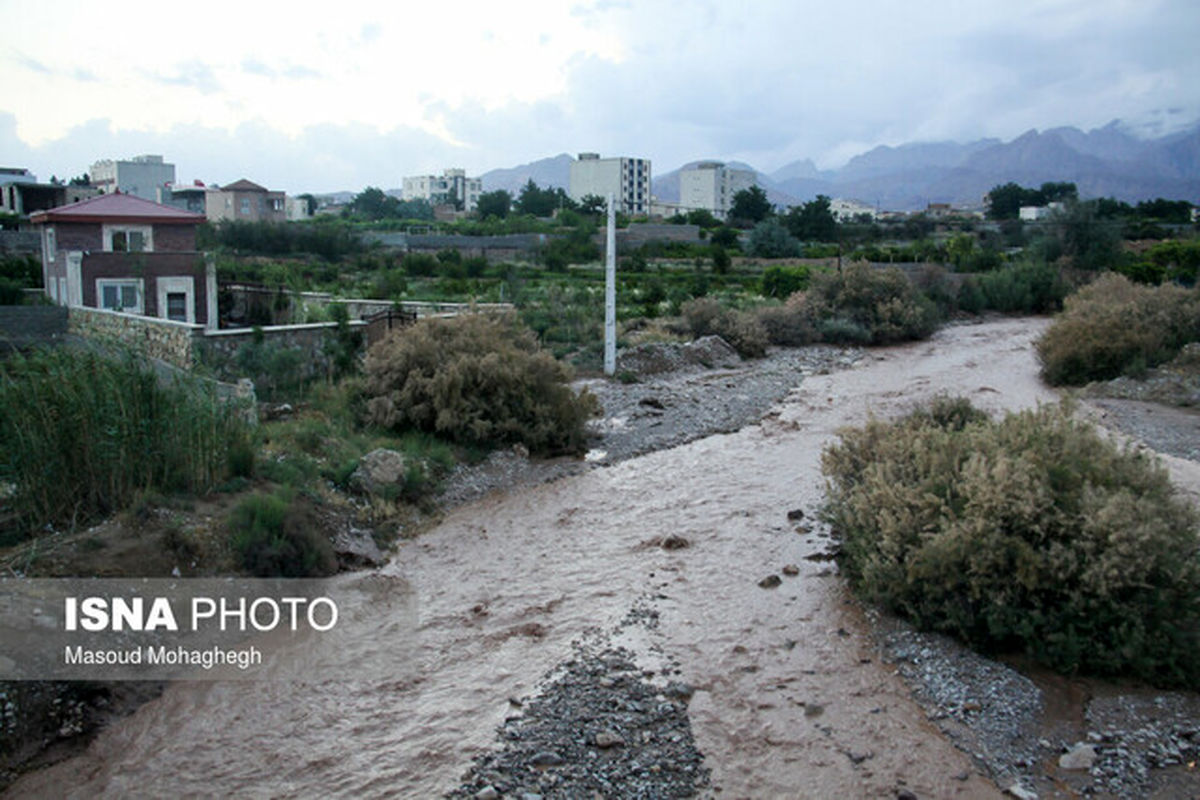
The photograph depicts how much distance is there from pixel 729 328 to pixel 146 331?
15.6 metres

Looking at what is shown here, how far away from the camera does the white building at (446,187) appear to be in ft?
508

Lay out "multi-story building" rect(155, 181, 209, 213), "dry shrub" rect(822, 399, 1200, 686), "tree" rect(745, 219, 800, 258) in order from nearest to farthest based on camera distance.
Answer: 1. "dry shrub" rect(822, 399, 1200, 686)
2. "tree" rect(745, 219, 800, 258)
3. "multi-story building" rect(155, 181, 209, 213)

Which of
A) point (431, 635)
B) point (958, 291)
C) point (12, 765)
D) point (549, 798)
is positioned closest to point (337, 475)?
point (431, 635)

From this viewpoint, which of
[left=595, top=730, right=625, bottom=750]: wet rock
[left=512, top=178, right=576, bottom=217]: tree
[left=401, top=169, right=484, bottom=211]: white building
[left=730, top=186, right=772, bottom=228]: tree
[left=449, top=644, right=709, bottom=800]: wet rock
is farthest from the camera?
[left=401, top=169, right=484, bottom=211]: white building

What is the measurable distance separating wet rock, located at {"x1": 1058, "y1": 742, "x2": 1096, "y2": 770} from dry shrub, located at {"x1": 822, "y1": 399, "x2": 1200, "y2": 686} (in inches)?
36.6

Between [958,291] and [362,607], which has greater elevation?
[958,291]

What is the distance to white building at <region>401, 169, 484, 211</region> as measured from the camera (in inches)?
6097

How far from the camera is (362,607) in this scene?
27.5 feet

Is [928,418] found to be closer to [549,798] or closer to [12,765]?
[549,798]

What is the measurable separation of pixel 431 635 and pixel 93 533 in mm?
2945

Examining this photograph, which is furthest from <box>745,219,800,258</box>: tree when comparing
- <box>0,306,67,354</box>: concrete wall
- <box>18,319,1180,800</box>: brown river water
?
<box>18,319,1180,800</box>: brown river water

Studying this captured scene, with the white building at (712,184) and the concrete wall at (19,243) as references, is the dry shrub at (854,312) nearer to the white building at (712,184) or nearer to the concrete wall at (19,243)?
the concrete wall at (19,243)

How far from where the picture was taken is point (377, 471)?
11.1 meters

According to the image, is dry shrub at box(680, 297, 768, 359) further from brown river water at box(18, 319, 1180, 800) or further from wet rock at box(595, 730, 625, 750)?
wet rock at box(595, 730, 625, 750)
